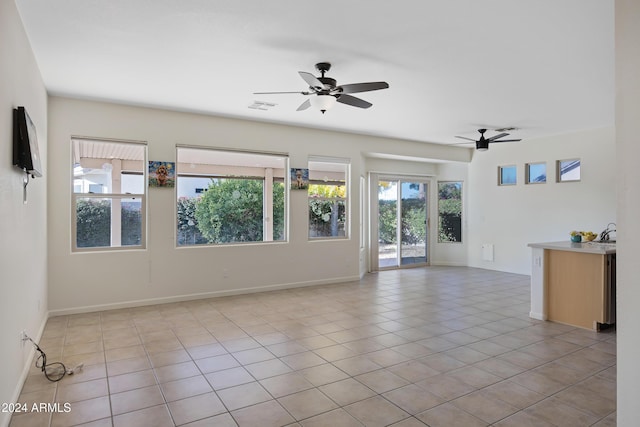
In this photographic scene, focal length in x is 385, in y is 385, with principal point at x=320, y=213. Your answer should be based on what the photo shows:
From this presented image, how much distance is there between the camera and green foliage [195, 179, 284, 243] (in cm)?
603

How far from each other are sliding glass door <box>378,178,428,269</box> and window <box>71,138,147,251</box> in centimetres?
507

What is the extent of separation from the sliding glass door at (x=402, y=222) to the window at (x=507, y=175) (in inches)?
64.7

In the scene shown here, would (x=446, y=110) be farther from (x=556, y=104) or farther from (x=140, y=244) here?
(x=140, y=244)

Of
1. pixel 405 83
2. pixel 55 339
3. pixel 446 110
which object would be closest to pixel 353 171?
pixel 446 110

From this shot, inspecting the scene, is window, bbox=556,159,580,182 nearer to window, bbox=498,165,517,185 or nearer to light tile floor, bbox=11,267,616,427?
window, bbox=498,165,517,185

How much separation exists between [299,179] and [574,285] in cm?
424

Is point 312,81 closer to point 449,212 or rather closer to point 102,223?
point 102,223

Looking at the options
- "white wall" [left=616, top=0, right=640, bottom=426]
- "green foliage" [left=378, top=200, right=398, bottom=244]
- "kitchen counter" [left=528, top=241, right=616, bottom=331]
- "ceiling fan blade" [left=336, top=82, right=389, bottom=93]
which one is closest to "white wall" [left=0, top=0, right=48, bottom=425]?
"ceiling fan blade" [left=336, top=82, right=389, bottom=93]

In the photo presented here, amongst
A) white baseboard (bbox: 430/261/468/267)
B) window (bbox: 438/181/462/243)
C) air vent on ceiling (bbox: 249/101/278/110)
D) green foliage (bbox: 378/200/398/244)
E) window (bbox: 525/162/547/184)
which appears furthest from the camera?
window (bbox: 438/181/462/243)

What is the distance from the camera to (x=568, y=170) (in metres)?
7.34

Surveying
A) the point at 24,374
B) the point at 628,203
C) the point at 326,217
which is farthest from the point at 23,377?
the point at 326,217

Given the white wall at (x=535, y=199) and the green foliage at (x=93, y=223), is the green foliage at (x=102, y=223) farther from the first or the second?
the white wall at (x=535, y=199)

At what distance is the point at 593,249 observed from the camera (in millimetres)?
4410

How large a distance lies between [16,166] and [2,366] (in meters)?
1.36
